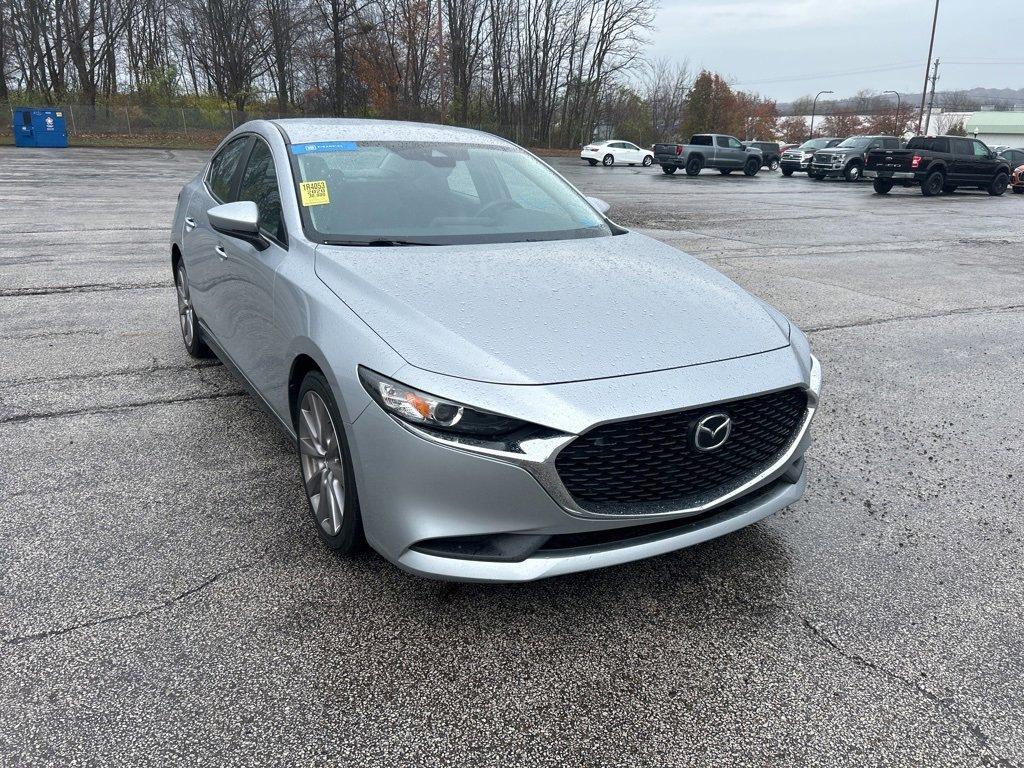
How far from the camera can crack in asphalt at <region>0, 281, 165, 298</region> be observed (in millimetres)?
7301

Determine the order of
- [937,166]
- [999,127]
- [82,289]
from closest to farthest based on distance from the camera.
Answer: [82,289] < [937,166] < [999,127]

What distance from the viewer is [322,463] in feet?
9.83

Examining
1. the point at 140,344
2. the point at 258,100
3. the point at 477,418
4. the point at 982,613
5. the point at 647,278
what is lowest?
the point at 982,613

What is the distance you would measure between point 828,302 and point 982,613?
18.7ft

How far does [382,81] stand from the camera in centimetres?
5366

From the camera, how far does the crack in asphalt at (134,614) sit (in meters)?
2.54

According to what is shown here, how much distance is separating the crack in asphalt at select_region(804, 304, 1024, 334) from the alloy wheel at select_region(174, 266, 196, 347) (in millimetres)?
4995

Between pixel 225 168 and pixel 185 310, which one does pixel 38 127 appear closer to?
pixel 185 310

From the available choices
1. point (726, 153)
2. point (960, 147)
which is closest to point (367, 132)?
point (960, 147)

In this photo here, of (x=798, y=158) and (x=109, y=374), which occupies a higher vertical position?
(x=798, y=158)

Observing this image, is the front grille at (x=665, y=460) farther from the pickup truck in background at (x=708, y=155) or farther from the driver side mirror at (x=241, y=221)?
the pickup truck in background at (x=708, y=155)

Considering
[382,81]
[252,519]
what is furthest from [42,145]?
[252,519]

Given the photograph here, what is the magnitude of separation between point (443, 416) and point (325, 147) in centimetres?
212

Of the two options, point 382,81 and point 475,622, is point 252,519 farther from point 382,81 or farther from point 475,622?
point 382,81
